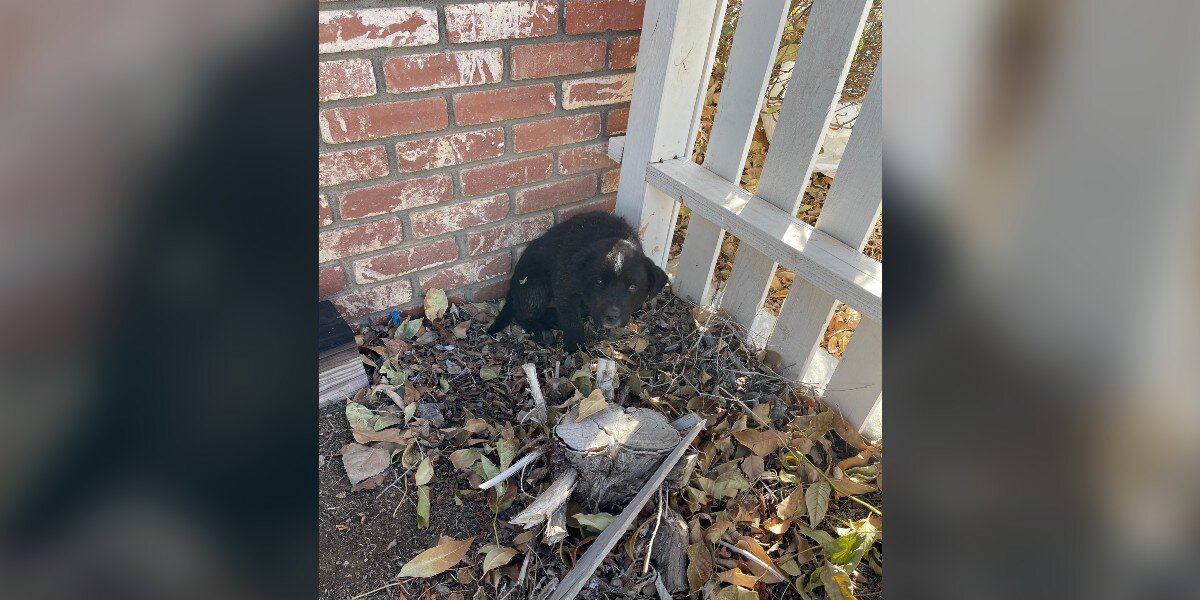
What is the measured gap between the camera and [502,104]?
2.39 meters

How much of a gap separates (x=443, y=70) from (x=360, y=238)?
687mm

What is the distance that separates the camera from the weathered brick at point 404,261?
248 cm

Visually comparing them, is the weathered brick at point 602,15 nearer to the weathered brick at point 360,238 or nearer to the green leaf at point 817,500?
the weathered brick at point 360,238

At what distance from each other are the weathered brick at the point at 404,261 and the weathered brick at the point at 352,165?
1.12 feet

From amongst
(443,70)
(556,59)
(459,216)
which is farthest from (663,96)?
(459,216)

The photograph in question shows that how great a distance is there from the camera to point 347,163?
2203 millimetres

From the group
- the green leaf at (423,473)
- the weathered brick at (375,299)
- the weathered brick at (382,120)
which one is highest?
the weathered brick at (382,120)

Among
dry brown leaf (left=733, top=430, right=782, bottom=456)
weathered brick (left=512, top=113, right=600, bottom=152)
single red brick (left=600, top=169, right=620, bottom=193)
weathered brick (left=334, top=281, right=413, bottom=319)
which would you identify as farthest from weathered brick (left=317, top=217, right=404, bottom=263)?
dry brown leaf (left=733, top=430, right=782, bottom=456)

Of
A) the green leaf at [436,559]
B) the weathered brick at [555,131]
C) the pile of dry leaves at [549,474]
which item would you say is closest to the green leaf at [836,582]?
the pile of dry leaves at [549,474]

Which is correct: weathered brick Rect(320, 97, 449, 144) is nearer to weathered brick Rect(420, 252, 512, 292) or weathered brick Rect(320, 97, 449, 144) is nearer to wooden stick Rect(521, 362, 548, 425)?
weathered brick Rect(420, 252, 512, 292)
